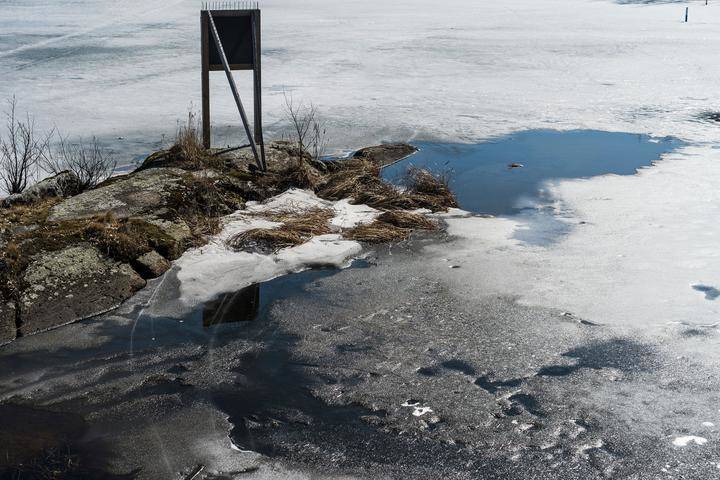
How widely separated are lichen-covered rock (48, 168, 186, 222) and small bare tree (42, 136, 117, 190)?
0.55m

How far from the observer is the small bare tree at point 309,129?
10.3 m

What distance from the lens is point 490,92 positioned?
50.3 feet

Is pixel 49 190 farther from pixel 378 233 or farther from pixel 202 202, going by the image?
pixel 378 233

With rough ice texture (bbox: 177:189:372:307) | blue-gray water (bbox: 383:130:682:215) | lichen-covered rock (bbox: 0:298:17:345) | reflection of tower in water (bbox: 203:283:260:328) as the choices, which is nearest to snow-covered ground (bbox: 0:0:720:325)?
blue-gray water (bbox: 383:130:682:215)

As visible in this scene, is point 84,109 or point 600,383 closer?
point 600,383

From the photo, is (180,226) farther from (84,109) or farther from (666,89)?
(666,89)

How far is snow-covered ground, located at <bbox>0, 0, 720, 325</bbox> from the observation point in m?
6.79

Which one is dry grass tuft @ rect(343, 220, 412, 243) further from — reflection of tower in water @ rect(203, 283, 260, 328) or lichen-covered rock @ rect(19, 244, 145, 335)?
lichen-covered rock @ rect(19, 244, 145, 335)

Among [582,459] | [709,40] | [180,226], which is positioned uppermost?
[709,40]

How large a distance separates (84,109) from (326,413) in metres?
9.94

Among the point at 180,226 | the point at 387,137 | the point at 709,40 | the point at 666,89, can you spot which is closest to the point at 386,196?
the point at 180,226

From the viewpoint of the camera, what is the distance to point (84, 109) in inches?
514

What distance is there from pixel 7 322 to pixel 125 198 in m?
2.32

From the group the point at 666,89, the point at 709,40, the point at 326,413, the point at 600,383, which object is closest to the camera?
the point at 326,413
